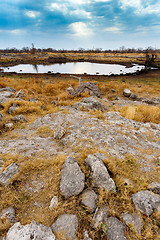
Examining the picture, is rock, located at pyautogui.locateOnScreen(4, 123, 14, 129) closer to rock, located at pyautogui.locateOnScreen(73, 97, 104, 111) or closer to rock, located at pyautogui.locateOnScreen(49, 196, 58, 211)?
rock, located at pyautogui.locateOnScreen(73, 97, 104, 111)

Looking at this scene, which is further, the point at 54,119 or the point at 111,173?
the point at 54,119

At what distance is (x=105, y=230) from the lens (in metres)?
2.34

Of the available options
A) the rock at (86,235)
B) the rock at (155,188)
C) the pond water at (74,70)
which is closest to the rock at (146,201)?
the rock at (155,188)

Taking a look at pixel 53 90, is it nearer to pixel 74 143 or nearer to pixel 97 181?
pixel 74 143

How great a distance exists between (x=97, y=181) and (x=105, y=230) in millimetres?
915

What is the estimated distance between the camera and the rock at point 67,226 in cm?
229

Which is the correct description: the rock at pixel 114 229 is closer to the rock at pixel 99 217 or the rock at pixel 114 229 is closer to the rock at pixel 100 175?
the rock at pixel 99 217

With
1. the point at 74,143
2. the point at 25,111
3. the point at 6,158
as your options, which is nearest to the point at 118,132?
the point at 74,143

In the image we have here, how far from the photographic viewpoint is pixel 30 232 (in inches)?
84.0

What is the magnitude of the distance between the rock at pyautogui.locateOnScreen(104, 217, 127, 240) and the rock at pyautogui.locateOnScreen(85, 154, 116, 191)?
615mm

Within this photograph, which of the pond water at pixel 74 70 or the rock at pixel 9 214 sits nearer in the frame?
the rock at pixel 9 214

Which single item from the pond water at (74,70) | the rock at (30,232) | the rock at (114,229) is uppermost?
the pond water at (74,70)

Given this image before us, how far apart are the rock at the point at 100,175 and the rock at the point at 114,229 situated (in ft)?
2.02

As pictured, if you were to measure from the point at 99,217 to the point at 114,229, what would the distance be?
310mm
